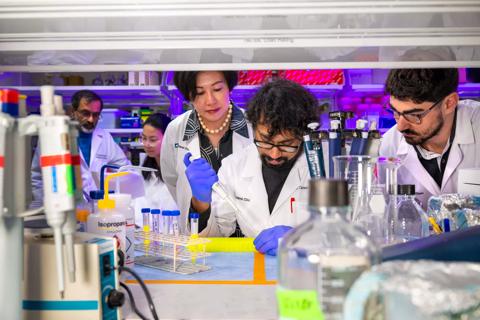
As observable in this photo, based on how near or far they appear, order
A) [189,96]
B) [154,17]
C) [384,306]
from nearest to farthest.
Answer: [384,306] < [154,17] < [189,96]

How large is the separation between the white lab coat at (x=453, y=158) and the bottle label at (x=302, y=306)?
1907mm

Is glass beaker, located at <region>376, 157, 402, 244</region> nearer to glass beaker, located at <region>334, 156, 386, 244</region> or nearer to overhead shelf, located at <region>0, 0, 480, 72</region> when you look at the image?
glass beaker, located at <region>334, 156, 386, 244</region>

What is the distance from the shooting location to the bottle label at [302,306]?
25.8 inches

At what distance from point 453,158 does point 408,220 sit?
3.60 feet

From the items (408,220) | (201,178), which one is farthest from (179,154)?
Result: (408,220)

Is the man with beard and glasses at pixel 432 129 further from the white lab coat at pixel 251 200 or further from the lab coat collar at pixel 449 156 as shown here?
the white lab coat at pixel 251 200

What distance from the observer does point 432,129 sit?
8.02 feet

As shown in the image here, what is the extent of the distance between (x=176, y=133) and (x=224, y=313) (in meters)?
1.96

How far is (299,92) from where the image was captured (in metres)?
2.67

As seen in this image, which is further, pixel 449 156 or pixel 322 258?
pixel 449 156

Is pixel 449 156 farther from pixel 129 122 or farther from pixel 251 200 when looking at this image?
pixel 129 122

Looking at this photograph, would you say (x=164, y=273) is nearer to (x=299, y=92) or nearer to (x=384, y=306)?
(x=384, y=306)

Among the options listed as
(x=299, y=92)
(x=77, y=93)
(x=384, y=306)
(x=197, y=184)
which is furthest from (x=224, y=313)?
(x=77, y=93)

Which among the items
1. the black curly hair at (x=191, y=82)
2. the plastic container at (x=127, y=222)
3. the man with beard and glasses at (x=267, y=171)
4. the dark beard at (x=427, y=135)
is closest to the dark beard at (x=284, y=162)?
the man with beard and glasses at (x=267, y=171)
